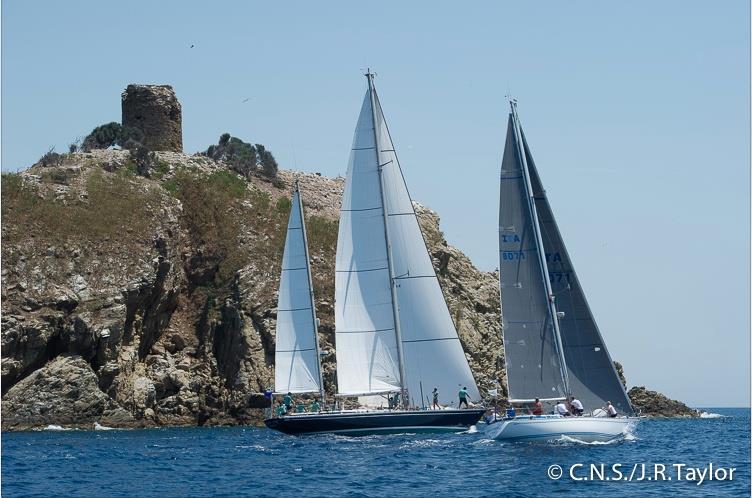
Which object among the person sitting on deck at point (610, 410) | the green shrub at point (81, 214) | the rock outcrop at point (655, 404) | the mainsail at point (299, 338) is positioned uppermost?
the green shrub at point (81, 214)

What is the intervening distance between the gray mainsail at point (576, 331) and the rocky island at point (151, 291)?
27.7 meters

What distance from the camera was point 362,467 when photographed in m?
34.3

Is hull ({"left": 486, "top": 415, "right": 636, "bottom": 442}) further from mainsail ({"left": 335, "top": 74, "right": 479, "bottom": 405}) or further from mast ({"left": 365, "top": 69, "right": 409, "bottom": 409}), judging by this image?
mast ({"left": 365, "top": 69, "right": 409, "bottom": 409})

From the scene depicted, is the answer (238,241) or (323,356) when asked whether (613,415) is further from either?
(238,241)

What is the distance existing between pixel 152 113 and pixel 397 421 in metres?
46.6

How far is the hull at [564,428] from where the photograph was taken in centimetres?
3597

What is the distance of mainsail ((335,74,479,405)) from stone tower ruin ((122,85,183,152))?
136 ft

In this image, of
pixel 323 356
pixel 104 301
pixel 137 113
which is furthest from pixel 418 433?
pixel 137 113

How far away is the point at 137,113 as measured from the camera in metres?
84.4

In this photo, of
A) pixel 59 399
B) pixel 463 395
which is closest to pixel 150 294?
pixel 59 399

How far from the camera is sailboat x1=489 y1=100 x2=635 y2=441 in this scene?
36969mm

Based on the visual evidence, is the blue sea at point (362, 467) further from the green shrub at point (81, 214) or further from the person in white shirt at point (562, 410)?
the green shrub at point (81, 214)

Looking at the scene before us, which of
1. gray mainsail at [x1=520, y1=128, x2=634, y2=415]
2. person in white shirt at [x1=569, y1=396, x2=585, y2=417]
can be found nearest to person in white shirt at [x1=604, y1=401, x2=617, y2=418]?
gray mainsail at [x1=520, y1=128, x2=634, y2=415]

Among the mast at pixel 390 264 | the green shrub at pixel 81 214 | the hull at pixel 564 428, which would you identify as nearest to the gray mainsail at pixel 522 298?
the hull at pixel 564 428
